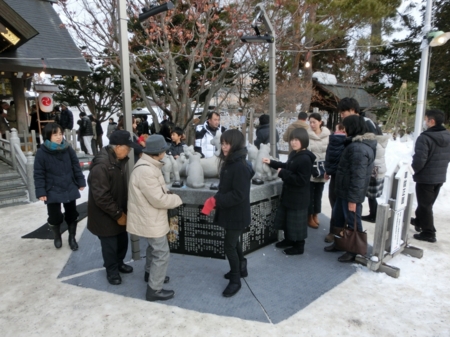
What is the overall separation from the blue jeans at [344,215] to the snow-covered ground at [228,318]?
556 mm

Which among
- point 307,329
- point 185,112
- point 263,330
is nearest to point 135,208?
point 263,330

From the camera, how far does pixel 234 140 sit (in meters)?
3.12

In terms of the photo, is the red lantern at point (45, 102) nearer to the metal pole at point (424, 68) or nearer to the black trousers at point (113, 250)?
the black trousers at point (113, 250)

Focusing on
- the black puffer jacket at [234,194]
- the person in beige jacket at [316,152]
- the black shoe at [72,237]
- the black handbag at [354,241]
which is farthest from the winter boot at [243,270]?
the black shoe at [72,237]

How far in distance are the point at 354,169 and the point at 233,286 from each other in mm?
1916

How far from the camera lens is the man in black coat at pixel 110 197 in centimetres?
331

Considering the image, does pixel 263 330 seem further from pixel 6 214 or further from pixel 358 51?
pixel 358 51

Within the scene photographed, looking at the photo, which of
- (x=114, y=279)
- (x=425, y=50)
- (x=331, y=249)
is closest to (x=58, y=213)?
(x=114, y=279)

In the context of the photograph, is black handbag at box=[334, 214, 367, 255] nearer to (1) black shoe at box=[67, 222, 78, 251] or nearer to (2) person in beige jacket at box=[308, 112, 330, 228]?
(2) person in beige jacket at box=[308, 112, 330, 228]

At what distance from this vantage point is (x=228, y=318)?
3.02 m

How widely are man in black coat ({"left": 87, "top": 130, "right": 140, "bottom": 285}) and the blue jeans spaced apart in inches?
105

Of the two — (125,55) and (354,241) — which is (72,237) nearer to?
(125,55)

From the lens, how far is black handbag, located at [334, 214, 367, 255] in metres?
3.91

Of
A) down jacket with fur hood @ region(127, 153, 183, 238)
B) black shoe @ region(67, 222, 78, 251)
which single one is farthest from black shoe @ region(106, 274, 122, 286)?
black shoe @ region(67, 222, 78, 251)
